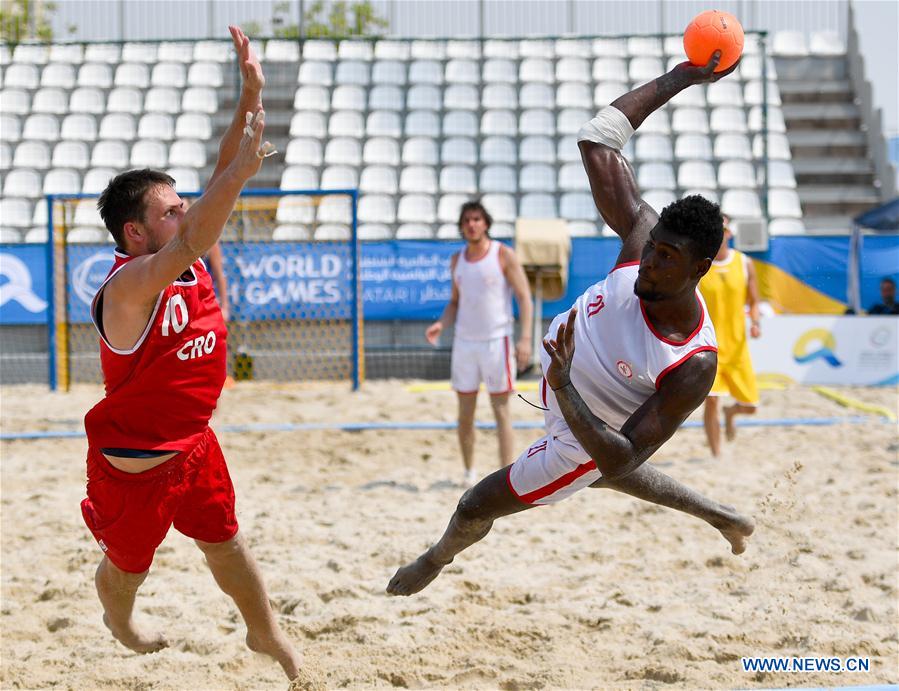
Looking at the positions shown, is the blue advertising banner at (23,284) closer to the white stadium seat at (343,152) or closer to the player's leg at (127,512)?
the white stadium seat at (343,152)

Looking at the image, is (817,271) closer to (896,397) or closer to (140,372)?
(896,397)

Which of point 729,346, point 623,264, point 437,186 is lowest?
point 729,346

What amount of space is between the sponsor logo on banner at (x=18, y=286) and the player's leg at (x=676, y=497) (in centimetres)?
1004

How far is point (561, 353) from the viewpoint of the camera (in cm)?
264

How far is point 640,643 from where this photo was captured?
3582 mm

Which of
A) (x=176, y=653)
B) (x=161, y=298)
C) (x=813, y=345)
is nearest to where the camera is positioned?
(x=161, y=298)

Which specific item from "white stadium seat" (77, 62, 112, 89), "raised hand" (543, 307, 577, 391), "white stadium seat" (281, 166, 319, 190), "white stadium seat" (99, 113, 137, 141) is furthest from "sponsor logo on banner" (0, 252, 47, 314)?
"raised hand" (543, 307, 577, 391)

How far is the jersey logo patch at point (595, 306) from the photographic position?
3.06 m

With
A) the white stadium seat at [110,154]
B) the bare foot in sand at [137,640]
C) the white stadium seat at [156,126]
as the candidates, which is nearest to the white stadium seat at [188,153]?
the white stadium seat at [156,126]

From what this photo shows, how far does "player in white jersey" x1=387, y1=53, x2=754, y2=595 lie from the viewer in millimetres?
2729

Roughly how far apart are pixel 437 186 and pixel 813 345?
606 cm

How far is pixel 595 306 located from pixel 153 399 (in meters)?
1.38

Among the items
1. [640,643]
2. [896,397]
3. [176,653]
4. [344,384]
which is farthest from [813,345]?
[176,653]

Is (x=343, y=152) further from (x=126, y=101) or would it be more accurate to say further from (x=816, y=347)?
(x=816, y=347)
